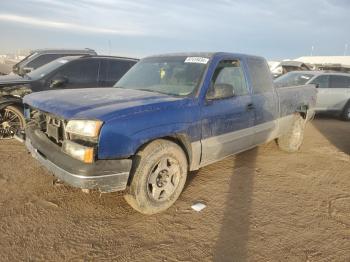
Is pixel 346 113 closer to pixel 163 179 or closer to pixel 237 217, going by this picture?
pixel 237 217

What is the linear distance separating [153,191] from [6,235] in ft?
4.98

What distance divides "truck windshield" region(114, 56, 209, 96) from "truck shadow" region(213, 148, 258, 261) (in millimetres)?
1516

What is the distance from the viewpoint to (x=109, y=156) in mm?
3283

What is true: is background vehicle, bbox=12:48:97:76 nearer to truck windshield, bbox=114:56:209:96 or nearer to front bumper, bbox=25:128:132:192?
truck windshield, bbox=114:56:209:96

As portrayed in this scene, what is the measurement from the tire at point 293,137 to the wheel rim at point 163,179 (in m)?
3.52

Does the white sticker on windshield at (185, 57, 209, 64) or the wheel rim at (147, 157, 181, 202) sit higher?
the white sticker on windshield at (185, 57, 209, 64)

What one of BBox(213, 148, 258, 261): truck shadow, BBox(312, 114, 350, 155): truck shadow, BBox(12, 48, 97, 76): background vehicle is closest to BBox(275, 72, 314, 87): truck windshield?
BBox(312, 114, 350, 155): truck shadow

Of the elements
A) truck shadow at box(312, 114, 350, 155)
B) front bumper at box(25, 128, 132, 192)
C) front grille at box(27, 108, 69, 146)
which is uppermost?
front grille at box(27, 108, 69, 146)

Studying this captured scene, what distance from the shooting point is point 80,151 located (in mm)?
3219

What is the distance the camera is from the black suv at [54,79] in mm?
6445

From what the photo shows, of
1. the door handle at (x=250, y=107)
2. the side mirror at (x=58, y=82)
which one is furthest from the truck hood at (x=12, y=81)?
the door handle at (x=250, y=107)

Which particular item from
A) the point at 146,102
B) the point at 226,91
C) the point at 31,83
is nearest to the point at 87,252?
the point at 146,102

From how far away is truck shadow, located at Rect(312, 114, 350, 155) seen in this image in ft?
26.3

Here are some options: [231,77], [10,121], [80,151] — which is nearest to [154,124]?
[80,151]
